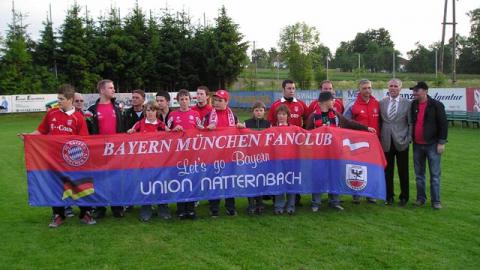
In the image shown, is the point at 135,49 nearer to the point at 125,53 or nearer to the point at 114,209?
the point at 125,53

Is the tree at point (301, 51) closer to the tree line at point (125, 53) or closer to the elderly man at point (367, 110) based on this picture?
the tree line at point (125, 53)

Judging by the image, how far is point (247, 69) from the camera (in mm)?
55781

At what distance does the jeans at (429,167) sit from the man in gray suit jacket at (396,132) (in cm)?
19

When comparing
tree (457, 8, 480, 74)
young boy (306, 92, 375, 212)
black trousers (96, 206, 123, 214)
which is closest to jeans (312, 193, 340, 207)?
young boy (306, 92, 375, 212)

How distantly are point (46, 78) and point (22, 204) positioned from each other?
3981 centimetres

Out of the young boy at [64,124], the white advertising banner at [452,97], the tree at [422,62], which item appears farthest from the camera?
the tree at [422,62]

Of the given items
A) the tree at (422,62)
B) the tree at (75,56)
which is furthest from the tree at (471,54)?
the tree at (75,56)

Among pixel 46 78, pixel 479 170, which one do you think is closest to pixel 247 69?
pixel 46 78

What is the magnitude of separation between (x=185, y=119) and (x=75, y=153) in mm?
1694

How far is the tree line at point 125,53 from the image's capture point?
147ft

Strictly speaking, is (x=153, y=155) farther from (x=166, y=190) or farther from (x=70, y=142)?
(x=70, y=142)

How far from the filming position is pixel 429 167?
308 inches

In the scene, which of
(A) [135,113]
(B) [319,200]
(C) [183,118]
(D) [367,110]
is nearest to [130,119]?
(A) [135,113]

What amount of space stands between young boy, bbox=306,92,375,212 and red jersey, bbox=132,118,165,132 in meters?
2.36
